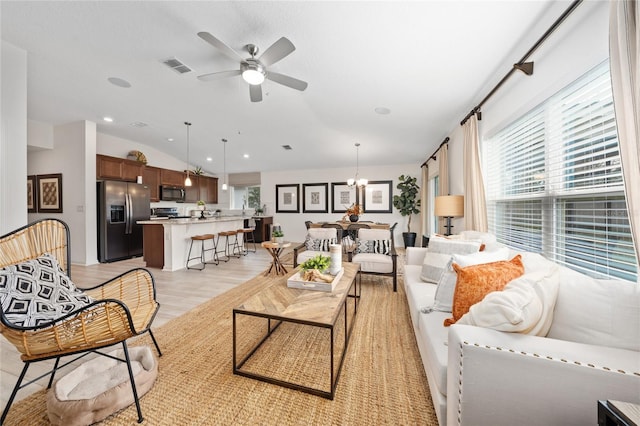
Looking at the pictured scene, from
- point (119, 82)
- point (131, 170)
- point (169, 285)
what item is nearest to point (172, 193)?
point (131, 170)

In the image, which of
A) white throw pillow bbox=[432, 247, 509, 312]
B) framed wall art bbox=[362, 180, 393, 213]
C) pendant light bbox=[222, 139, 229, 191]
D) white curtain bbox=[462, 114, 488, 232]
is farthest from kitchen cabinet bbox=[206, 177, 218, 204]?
white throw pillow bbox=[432, 247, 509, 312]

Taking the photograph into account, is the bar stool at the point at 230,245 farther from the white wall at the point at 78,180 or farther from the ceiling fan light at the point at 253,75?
the ceiling fan light at the point at 253,75

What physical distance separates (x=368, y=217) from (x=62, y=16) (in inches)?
268

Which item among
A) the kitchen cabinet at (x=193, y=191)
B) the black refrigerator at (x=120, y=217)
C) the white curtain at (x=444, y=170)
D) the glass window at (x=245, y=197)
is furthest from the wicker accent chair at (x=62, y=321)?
the glass window at (x=245, y=197)

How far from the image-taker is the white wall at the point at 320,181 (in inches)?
285

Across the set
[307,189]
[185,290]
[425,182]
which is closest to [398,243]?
[425,182]

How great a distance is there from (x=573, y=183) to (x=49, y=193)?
8071 millimetres

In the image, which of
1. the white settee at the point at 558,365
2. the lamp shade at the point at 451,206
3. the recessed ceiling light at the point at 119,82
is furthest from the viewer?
the recessed ceiling light at the point at 119,82

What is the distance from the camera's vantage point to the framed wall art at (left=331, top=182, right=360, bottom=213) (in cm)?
749

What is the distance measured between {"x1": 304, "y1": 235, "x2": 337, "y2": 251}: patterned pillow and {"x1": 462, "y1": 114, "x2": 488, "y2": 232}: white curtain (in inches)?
77.5

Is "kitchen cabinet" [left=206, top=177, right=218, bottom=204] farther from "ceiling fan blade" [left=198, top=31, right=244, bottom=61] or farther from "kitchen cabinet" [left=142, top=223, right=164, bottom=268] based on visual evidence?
"ceiling fan blade" [left=198, top=31, right=244, bottom=61]

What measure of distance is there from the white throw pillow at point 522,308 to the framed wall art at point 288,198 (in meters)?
7.03

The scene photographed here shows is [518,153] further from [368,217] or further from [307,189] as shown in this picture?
[307,189]

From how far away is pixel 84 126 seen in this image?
4602mm
